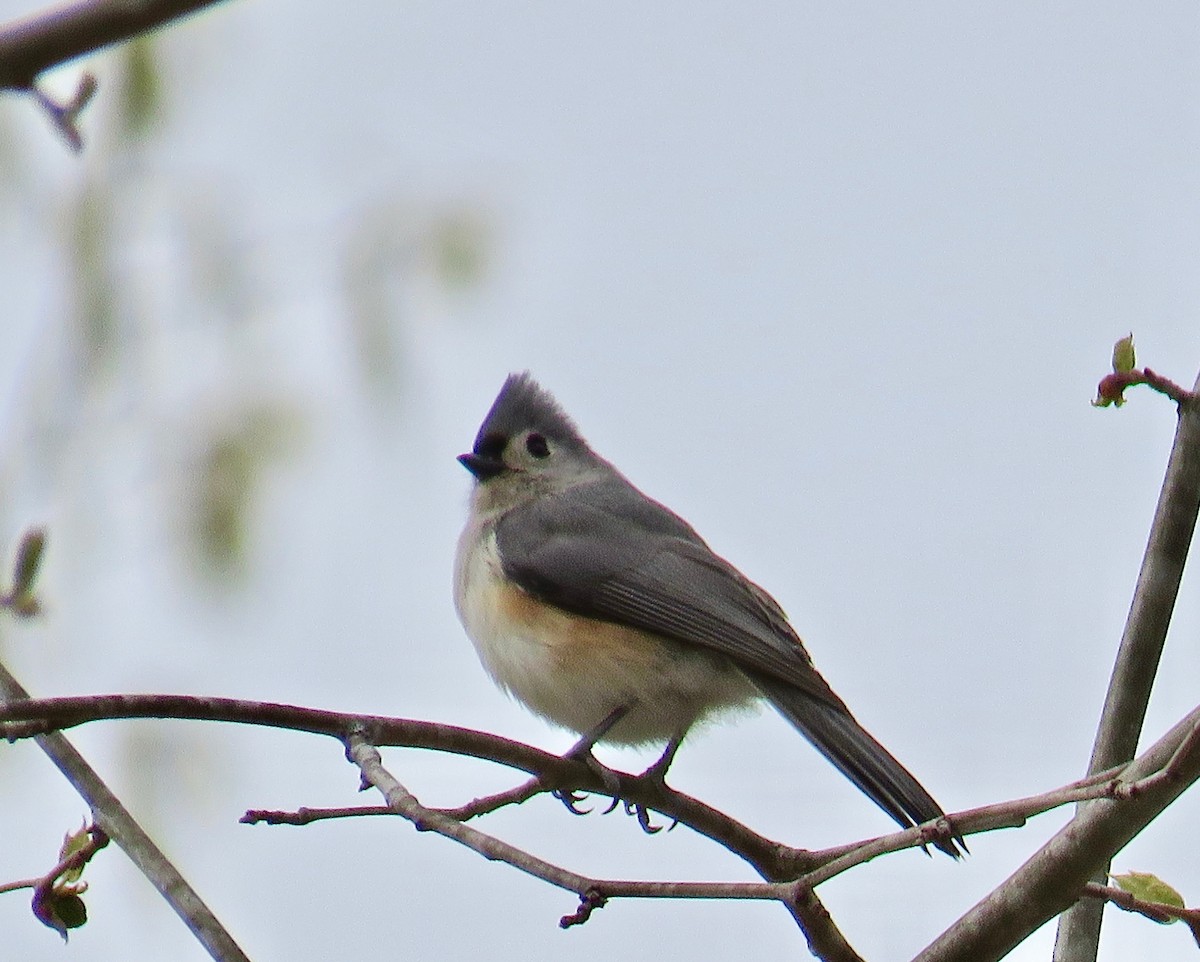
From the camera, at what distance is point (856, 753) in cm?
293

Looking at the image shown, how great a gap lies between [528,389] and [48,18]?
Result: 9.48 feet

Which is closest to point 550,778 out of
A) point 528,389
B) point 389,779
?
point 389,779

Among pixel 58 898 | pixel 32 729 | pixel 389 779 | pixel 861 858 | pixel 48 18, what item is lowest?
pixel 861 858

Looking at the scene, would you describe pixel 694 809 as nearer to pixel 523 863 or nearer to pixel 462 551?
pixel 523 863

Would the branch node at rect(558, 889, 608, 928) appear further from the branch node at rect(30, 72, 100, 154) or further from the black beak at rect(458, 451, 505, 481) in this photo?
the black beak at rect(458, 451, 505, 481)

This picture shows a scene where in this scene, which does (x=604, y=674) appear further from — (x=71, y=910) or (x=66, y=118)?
(x=66, y=118)

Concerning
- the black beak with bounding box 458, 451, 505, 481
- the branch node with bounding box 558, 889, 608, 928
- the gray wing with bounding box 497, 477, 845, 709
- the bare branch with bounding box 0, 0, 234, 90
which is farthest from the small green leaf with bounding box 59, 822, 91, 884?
the black beak with bounding box 458, 451, 505, 481

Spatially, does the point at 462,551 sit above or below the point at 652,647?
above

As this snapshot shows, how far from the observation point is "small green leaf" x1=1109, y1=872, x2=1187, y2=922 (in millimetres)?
1863

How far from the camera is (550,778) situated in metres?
2.21

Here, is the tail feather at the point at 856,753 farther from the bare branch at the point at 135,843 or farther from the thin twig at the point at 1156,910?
the bare branch at the point at 135,843

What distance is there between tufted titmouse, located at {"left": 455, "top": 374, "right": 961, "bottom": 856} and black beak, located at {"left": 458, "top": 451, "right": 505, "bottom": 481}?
179 mm

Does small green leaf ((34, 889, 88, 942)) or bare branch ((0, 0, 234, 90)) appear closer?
bare branch ((0, 0, 234, 90))

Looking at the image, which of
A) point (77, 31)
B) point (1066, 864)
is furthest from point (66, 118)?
point (1066, 864)
